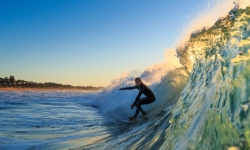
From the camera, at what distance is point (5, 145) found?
6.43 metres

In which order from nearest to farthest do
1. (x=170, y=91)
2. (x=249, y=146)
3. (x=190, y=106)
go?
(x=249, y=146) < (x=190, y=106) < (x=170, y=91)

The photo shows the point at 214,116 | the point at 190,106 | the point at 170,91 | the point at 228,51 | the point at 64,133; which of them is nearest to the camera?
the point at 214,116

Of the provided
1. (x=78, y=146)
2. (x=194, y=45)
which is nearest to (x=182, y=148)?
(x=78, y=146)

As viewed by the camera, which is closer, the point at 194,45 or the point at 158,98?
the point at 194,45

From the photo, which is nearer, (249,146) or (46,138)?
(249,146)

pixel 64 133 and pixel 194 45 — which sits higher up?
pixel 194 45

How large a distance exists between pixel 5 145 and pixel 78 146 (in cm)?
168

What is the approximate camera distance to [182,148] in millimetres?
2939

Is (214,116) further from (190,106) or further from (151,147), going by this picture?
(151,147)

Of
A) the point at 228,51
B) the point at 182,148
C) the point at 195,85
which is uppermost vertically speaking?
the point at 228,51

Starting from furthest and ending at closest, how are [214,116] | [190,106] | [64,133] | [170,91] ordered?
[170,91], [64,133], [190,106], [214,116]

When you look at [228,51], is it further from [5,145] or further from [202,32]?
[5,145]

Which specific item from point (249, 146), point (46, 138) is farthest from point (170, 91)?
point (249, 146)

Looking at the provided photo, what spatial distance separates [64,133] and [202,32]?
4.76 meters
